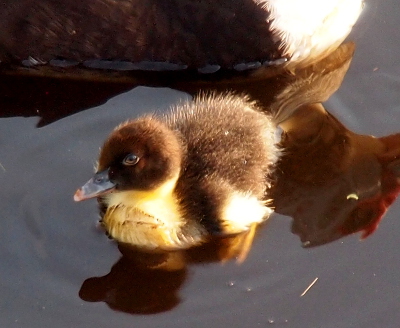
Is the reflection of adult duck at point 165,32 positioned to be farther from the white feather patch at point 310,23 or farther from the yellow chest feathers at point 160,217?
the yellow chest feathers at point 160,217

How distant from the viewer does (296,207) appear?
271cm

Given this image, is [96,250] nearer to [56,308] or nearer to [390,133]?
[56,308]

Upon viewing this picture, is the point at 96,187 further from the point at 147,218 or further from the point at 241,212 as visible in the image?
the point at 241,212

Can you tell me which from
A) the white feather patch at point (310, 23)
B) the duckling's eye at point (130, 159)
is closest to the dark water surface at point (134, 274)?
the duckling's eye at point (130, 159)

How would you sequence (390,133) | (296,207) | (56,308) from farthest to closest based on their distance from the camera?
(390,133)
(296,207)
(56,308)

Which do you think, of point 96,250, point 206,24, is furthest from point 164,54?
point 96,250

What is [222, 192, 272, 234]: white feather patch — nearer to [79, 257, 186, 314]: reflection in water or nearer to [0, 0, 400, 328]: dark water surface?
[0, 0, 400, 328]: dark water surface

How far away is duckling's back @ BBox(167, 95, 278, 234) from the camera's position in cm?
248

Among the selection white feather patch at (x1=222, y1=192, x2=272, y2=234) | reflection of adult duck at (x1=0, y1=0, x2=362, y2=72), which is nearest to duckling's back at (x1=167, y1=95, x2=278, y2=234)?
white feather patch at (x1=222, y1=192, x2=272, y2=234)

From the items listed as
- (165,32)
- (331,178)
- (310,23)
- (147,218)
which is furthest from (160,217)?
(310,23)

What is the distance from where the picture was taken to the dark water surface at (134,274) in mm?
2438

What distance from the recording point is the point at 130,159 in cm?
243

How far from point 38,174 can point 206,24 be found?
0.73 meters

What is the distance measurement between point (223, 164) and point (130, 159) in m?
0.26
